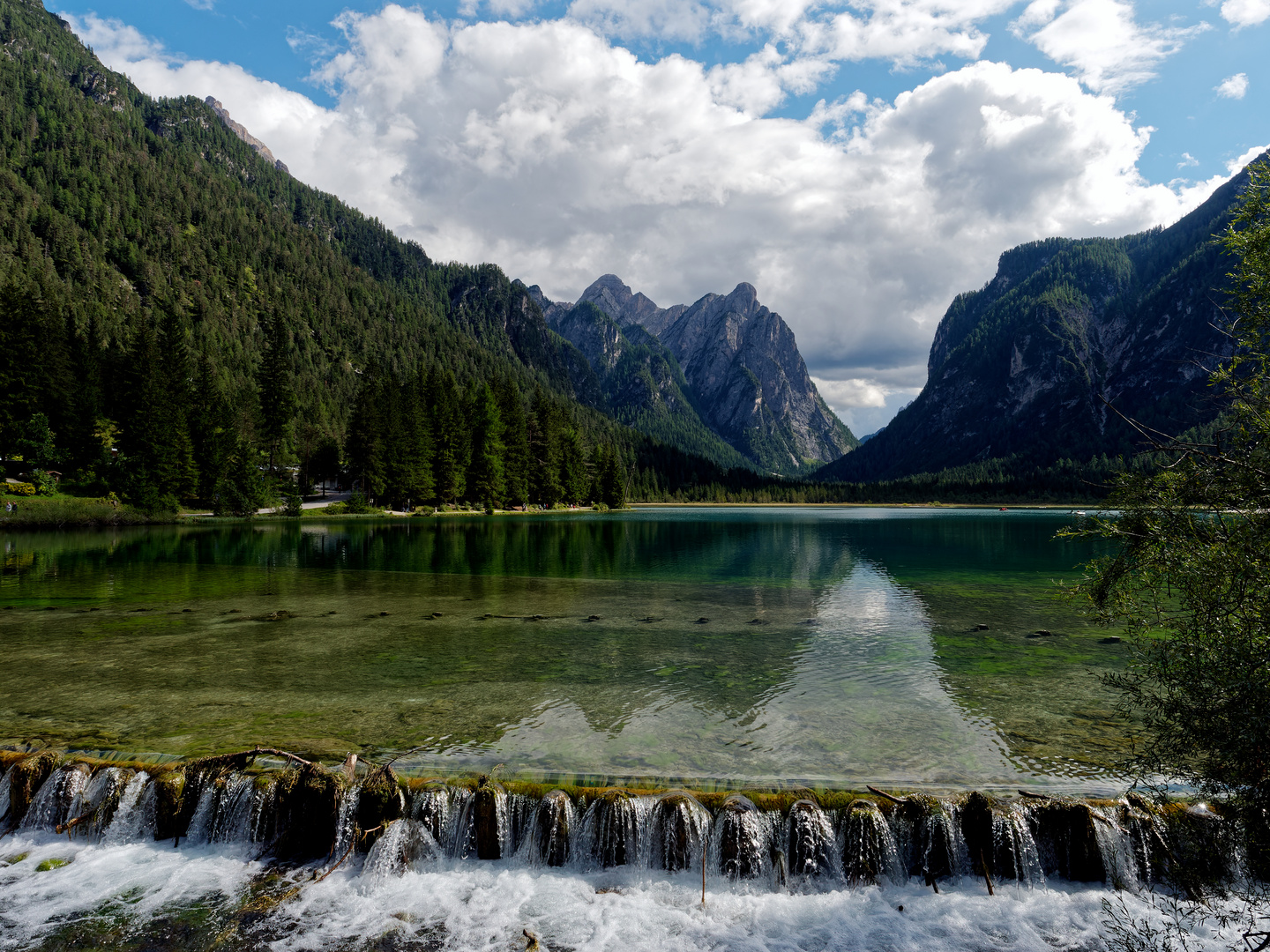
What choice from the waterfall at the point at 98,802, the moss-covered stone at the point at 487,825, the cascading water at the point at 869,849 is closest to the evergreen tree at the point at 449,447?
the waterfall at the point at 98,802

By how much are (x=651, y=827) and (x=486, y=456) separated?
116 m

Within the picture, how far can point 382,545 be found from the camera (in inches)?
2509

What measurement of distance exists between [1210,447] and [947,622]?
22.0m

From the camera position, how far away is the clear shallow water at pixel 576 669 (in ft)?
47.8

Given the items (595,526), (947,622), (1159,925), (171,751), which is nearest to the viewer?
(1159,925)

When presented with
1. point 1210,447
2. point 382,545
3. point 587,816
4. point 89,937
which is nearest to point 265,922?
point 89,937

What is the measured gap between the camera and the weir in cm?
1112

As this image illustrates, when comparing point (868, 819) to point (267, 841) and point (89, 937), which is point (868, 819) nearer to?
point (267, 841)

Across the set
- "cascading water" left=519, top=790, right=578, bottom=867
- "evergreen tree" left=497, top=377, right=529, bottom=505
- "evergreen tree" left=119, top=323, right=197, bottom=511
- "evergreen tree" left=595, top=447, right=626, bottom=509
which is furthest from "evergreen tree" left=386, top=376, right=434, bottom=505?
"cascading water" left=519, top=790, right=578, bottom=867

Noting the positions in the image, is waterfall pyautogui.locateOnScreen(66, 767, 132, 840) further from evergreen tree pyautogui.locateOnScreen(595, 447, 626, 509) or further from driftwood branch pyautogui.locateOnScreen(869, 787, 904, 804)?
evergreen tree pyautogui.locateOnScreen(595, 447, 626, 509)

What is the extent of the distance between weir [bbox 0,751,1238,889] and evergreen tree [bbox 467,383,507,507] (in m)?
113

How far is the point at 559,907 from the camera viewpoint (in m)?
10.3

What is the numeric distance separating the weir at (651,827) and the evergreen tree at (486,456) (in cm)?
11316

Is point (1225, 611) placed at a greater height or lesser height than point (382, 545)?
greater
